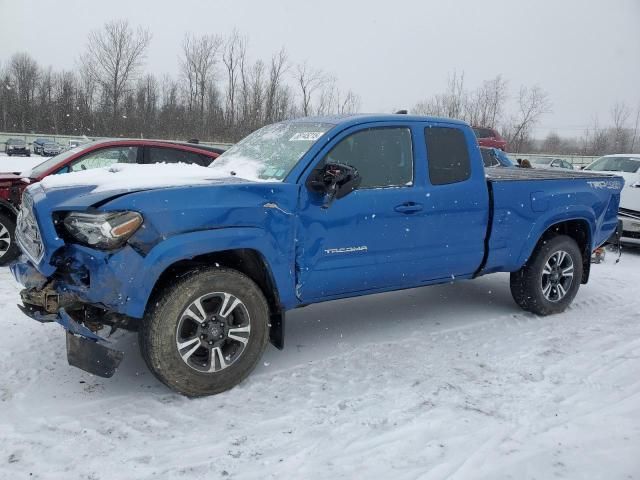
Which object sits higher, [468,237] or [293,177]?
[293,177]

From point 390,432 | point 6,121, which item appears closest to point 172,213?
point 390,432

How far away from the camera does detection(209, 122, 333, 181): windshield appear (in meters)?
4.13

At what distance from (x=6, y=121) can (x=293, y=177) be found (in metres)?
66.1

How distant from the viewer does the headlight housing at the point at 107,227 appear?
3180 millimetres

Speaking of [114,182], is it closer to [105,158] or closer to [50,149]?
[105,158]

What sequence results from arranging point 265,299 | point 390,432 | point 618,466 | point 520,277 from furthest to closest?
point 520,277 < point 265,299 < point 390,432 < point 618,466

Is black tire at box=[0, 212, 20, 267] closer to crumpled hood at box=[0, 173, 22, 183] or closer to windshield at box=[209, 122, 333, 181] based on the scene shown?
crumpled hood at box=[0, 173, 22, 183]

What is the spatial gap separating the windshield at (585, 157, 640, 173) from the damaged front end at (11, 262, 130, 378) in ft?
36.9

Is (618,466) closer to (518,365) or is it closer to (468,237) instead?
(518,365)

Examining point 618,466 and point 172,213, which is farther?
point 172,213

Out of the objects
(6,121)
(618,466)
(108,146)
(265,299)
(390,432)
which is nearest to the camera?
(618,466)

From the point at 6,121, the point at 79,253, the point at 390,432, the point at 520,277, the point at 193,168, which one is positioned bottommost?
the point at 390,432

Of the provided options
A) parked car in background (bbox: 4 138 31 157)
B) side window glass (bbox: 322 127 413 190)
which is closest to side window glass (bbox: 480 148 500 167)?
side window glass (bbox: 322 127 413 190)

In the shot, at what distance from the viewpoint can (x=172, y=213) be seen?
3.33 meters
